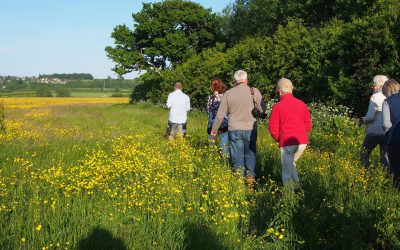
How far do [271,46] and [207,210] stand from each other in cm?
1237

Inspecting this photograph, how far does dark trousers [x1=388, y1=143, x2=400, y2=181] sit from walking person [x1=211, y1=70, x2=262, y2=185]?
211cm

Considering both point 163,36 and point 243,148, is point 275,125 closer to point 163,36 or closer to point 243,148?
point 243,148

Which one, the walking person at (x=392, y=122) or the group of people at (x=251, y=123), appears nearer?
the walking person at (x=392, y=122)

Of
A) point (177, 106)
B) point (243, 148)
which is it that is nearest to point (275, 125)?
point (243, 148)

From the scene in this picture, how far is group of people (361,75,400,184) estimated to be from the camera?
5.15m

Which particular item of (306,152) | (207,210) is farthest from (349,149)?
(207,210)

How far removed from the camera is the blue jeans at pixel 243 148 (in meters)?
6.38

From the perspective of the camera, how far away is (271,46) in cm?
1573

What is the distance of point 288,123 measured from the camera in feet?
17.6

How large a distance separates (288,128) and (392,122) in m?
1.54

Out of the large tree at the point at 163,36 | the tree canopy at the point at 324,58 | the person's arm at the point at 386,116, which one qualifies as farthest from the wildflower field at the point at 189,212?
the large tree at the point at 163,36

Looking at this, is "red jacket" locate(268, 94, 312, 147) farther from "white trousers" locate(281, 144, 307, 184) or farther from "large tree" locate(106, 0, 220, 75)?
"large tree" locate(106, 0, 220, 75)

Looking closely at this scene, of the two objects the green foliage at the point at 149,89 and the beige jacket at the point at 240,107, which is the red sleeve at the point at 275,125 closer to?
the beige jacket at the point at 240,107

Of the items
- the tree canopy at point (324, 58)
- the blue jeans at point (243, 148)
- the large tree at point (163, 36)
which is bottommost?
the blue jeans at point (243, 148)
